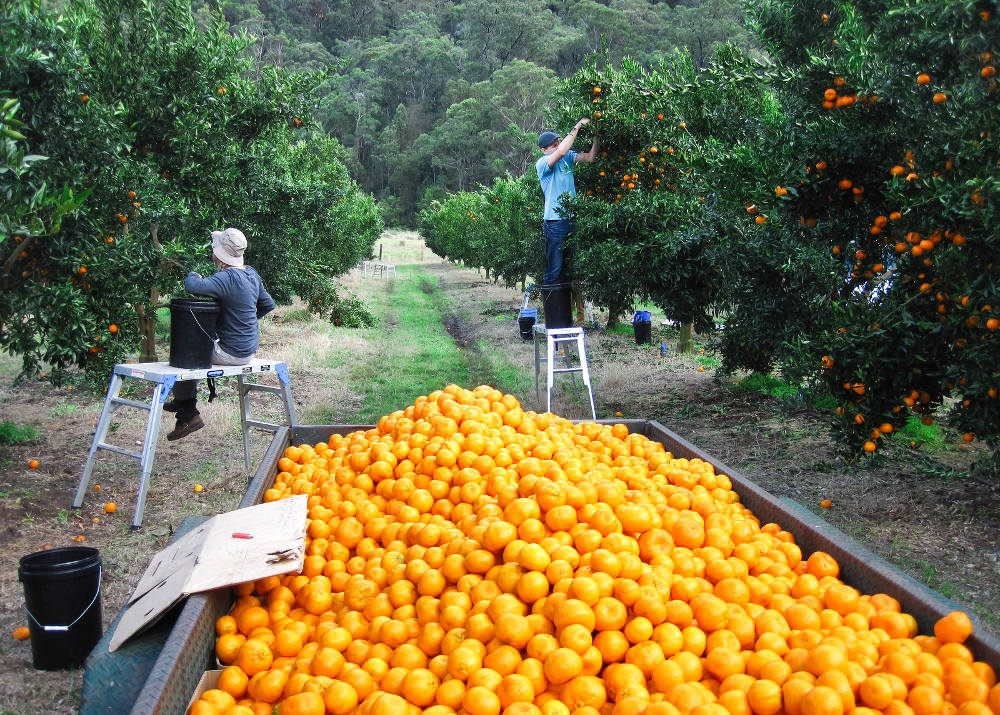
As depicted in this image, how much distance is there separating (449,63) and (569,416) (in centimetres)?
9354

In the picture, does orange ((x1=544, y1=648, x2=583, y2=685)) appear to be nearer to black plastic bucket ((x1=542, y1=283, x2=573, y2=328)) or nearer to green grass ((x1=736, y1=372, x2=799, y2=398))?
black plastic bucket ((x1=542, y1=283, x2=573, y2=328))

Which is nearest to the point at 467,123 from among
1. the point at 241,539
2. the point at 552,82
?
the point at 552,82

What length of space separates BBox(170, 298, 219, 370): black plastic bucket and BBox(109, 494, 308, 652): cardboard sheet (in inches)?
90.7

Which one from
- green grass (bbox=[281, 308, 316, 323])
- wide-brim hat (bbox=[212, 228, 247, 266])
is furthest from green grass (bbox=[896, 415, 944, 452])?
green grass (bbox=[281, 308, 316, 323])

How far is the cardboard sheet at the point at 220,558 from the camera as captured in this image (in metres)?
2.65

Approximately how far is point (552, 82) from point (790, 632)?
7379cm

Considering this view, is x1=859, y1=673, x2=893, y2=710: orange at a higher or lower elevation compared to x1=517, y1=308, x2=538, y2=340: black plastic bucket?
higher

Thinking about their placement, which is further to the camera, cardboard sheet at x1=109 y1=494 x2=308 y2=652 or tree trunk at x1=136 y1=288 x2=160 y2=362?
tree trunk at x1=136 y1=288 x2=160 y2=362

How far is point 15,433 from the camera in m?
7.02

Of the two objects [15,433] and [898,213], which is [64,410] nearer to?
[15,433]

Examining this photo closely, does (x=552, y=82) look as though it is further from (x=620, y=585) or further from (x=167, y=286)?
(x=620, y=585)

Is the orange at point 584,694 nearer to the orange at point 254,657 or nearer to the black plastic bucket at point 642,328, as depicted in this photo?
the orange at point 254,657

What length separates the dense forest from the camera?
232 feet

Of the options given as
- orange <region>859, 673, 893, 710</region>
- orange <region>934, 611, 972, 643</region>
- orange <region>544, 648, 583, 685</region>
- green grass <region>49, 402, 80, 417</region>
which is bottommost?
green grass <region>49, 402, 80, 417</region>
